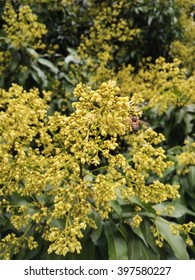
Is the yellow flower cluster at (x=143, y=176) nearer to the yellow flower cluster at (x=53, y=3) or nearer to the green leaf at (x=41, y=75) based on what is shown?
the green leaf at (x=41, y=75)

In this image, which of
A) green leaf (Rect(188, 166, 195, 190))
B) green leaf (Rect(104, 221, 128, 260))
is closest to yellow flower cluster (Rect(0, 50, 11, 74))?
green leaf (Rect(188, 166, 195, 190))

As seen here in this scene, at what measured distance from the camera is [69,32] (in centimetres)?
434

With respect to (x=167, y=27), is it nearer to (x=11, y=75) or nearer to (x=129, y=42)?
(x=129, y=42)

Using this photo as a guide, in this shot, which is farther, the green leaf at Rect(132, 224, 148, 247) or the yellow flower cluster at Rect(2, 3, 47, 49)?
the yellow flower cluster at Rect(2, 3, 47, 49)

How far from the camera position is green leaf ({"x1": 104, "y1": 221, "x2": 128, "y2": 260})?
1575mm

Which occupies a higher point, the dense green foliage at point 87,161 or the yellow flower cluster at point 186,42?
the yellow flower cluster at point 186,42

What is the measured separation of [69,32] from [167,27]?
3.63 ft

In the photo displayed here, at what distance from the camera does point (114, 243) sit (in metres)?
1.61

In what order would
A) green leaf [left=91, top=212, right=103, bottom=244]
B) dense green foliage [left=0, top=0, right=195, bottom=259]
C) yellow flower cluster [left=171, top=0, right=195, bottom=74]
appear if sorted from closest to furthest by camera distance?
dense green foliage [left=0, top=0, right=195, bottom=259]
green leaf [left=91, top=212, right=103, bottom=244]
yellow flower cluster [left=171, top=0, right=195, bottom=74]

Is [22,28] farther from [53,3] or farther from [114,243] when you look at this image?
[114,243]

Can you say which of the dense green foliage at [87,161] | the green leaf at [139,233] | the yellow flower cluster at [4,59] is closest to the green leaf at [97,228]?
the dense green foliage at [87,161]

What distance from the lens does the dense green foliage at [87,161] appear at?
1237 mm

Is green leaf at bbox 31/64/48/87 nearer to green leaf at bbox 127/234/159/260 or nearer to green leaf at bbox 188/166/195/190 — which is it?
green leaf at bbox 188/166/195/190

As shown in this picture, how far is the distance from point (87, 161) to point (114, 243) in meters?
0.54
